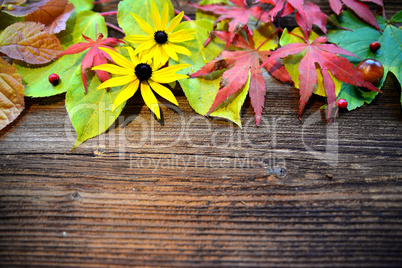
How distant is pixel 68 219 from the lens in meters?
0.59

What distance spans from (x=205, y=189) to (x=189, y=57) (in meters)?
0.37

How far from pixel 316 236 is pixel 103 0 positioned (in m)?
0.94

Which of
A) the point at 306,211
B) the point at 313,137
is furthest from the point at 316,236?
the point at 313,137

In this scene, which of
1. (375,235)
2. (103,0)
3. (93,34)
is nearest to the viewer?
(375,235)

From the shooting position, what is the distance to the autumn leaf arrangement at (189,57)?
26.4 inches

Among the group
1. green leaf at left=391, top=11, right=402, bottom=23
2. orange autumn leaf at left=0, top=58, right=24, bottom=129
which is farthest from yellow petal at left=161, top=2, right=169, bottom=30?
green leaf at left=391, top=11, right=402, bottom=23

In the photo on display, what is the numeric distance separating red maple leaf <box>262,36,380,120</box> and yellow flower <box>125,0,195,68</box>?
24 centimetres

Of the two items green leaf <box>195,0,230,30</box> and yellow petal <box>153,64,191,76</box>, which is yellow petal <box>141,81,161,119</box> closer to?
yellow petal <box>153,64,191,76</box>

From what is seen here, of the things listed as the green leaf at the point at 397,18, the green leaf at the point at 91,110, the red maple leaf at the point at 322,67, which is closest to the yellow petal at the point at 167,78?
the green leaf at the point at 91,110

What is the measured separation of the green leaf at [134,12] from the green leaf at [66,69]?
0.09 m

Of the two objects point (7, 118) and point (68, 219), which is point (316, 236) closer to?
point (68, 219)

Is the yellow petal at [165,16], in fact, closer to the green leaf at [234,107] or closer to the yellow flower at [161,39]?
the yellow flower at [161,39]

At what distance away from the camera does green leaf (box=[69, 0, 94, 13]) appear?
0.82 metres

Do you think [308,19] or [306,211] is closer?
[306,211]
